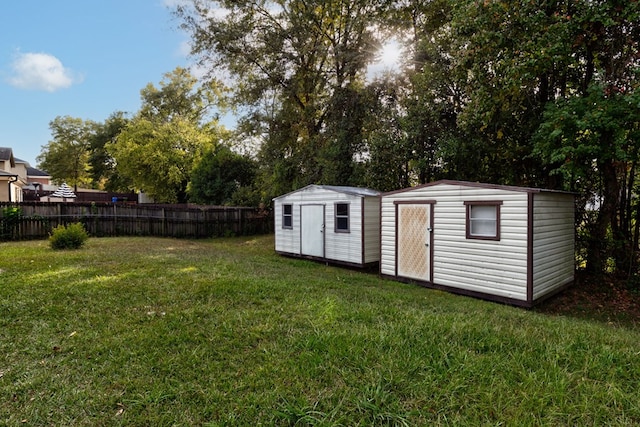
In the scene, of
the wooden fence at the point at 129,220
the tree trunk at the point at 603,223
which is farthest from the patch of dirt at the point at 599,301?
the wooden fence at the point at 129,220

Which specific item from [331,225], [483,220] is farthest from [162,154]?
[483,220]

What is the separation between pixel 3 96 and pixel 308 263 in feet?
89.1

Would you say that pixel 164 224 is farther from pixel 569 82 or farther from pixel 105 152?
pixel 105 152

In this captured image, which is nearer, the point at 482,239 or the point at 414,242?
the point at 482,239

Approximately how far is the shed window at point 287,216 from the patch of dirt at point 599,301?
23.6 feet

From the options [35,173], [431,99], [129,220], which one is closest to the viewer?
[431,99]

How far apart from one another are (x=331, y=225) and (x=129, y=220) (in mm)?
8913

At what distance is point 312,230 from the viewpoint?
1038 centimetres

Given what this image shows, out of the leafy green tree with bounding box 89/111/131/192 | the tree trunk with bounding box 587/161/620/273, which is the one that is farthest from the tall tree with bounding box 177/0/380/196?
the leafy green tree with bounding box 89/111/131/192

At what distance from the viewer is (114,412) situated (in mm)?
2250

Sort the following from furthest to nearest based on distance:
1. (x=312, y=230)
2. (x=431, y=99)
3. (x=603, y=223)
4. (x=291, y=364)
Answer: (x=312, y=230) → (x=431, y=99) → (x=603, y=223) → (x=291, y=364)

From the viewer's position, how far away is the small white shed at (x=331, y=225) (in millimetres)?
9203

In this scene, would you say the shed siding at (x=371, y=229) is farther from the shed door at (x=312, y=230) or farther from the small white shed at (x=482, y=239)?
the shed door at (x=312, y=230)

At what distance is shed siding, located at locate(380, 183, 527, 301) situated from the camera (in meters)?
6.12
